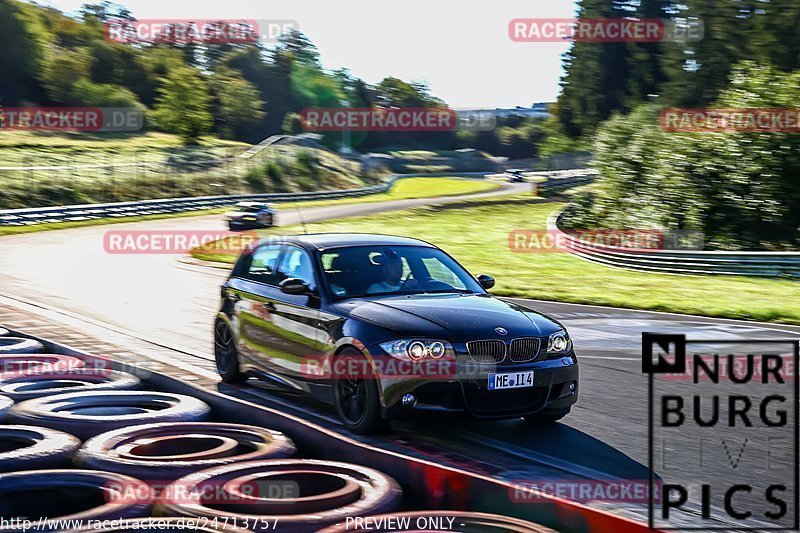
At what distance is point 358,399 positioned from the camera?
26.5 feet

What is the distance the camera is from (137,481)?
5555 millimetres

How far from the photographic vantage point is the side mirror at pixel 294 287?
8773mm

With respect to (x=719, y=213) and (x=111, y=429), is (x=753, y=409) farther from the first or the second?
(x=719, y=213)

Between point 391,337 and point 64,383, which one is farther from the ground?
point 391,337

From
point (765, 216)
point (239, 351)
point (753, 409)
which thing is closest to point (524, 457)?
point (753, 409)

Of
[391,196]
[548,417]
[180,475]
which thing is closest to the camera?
[180,475]

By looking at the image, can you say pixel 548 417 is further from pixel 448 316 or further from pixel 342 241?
pixel 342 241

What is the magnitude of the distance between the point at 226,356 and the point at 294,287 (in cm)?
185

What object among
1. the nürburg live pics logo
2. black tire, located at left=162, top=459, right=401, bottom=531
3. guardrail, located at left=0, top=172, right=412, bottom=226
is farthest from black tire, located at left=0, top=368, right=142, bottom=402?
guardrail, located at left=0, top=172, right=412, bottom=226

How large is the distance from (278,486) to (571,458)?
2491 mm

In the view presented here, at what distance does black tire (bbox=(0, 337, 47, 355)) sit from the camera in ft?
34.3

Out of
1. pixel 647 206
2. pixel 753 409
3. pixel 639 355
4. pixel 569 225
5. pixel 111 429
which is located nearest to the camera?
pixel 111 429

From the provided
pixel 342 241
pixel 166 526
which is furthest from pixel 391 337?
pixel 166 526

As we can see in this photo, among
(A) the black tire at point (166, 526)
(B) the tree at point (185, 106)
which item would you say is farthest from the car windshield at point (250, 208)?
(B) the tree at point (185, 106)
